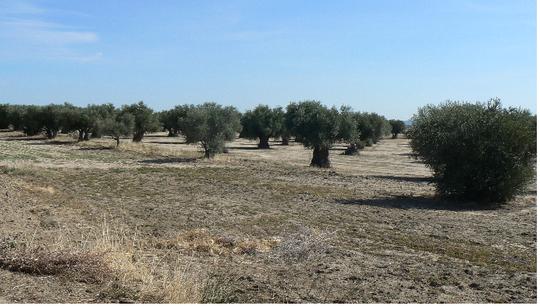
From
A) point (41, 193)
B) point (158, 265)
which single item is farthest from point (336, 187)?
point (158, 265)

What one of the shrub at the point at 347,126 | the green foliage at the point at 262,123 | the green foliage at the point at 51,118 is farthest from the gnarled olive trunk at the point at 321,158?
the green foliage at the point at 51,118

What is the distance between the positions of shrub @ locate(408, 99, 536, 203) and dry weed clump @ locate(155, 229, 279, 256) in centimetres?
1643

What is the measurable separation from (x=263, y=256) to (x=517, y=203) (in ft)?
65.7

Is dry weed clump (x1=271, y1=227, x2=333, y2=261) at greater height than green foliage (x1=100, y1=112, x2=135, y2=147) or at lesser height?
lesser

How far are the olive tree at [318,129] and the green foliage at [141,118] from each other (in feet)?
113

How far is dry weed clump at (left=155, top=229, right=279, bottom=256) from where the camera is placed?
13.0 m

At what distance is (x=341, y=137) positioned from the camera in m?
53.1

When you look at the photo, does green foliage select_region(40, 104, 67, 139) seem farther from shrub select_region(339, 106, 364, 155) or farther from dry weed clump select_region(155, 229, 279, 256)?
dry weed clump select_region(155, 229, 279, 256)

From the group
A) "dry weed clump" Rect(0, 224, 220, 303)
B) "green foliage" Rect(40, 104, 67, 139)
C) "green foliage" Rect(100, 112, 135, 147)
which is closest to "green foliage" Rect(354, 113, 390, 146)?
"green foliage" Rect(100, 112, 135, 147)

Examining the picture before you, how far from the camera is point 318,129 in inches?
2005

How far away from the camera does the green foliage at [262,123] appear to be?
3307 inches

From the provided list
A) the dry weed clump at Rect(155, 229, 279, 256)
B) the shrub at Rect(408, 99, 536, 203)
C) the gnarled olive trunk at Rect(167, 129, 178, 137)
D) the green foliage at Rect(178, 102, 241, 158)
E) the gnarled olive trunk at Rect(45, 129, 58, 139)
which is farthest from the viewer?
the gnarled olive trunk at Rect(167, 129, 178, 137)

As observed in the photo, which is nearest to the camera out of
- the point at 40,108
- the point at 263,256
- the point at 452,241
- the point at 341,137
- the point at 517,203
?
the point at 263,256

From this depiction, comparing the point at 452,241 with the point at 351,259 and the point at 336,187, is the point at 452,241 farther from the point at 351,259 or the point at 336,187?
the point at 336,187
